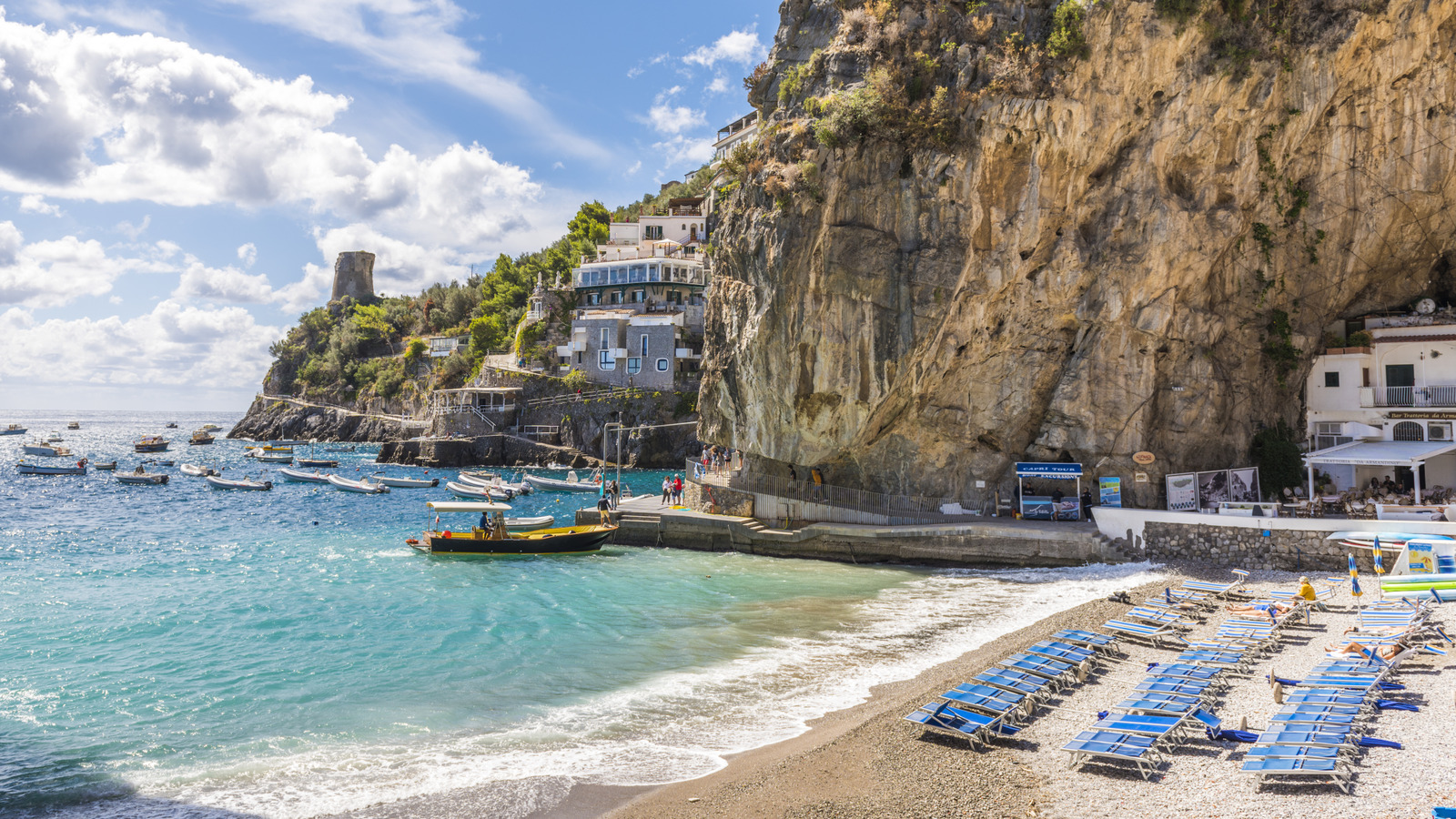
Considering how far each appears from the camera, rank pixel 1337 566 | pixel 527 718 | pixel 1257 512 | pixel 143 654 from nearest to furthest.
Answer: pixel 527 718, pixel 143 654, pixel 1337 566, pixel 1257 512

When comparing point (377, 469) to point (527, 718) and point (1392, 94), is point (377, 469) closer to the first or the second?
point (527, 718)

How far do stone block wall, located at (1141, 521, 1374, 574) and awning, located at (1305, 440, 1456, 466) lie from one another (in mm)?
3993

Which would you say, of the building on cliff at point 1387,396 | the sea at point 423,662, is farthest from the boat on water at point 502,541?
the building on cliff at point 1387,396

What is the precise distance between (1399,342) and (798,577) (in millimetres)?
20997

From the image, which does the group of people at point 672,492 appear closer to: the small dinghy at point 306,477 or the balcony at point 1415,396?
the balcony at point 1415,396

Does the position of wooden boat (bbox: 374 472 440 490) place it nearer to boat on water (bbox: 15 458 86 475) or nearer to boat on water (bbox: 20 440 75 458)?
boat on water (bbox: 15 458 86 475)

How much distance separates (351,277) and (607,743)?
121680 mm

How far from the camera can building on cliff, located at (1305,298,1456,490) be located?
77.3 ft

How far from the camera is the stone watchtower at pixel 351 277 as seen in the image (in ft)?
381

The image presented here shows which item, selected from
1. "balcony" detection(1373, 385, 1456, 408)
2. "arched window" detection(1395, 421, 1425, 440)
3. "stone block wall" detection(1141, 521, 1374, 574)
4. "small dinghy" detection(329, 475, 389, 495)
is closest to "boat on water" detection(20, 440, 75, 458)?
"small dinghy" detection(329, 475, 389, 495)

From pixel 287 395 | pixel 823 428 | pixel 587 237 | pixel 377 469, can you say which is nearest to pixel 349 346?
pixel 287 395

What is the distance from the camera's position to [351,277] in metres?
116

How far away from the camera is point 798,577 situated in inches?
869

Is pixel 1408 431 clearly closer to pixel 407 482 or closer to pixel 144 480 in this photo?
pixel 407 482
